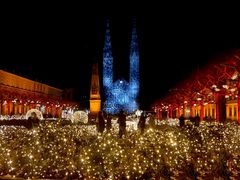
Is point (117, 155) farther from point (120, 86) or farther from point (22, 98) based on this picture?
point (120, 86)

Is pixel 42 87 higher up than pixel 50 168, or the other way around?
pixel 42 87

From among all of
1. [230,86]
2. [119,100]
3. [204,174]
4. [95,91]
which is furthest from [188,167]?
[119,100]

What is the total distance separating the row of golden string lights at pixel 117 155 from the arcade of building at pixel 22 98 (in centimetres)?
4698

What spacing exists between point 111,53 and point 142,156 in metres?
137

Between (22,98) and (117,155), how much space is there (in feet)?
196

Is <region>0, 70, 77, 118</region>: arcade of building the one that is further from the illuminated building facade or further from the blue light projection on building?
the blue light projection on building

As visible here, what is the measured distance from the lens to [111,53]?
483 ft

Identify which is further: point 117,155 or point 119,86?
point 119,86

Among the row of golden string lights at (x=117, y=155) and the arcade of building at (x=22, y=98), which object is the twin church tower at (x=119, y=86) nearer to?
the arcade of building at (x=22, y=98)

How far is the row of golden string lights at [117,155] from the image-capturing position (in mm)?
10812

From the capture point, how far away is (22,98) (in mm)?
68688

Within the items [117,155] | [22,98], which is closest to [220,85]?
[117,155]

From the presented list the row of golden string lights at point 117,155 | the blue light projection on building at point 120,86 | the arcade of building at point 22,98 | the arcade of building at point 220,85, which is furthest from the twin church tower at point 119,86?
the row of golden string lights at point 117,155

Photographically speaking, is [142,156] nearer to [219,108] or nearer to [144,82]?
[219,108]
